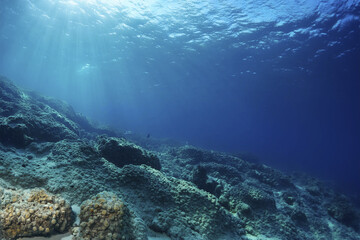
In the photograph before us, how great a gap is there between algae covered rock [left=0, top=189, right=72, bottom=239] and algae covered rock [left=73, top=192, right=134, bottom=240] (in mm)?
299

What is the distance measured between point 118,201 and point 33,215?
1.21 metres

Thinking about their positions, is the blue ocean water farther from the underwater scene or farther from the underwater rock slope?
the underwater rock slope

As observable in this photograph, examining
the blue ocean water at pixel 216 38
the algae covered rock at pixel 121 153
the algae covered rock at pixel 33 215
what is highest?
the blue ocean water at pixel 216 38

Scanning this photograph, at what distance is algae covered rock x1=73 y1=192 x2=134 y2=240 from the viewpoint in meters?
2.90

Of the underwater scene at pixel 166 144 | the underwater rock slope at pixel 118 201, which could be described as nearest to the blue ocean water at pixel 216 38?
the underwater scene at pixel 166 144

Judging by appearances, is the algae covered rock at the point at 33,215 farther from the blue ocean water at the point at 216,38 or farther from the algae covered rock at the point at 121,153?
the blue ocean water at the point at 216,38

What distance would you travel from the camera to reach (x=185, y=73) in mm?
38562

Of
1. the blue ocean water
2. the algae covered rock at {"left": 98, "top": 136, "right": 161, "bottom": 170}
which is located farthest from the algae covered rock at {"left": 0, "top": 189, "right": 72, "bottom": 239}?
the blue ocean water

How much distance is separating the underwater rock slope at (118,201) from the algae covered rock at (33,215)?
0.01 m

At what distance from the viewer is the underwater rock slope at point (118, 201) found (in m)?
3.01

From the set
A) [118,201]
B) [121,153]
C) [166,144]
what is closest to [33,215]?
[118,201]

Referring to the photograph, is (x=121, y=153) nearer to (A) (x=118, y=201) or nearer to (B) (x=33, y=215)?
(A) (x=118, y=201)

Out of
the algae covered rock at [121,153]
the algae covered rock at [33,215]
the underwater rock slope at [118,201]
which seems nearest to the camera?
the algae covered rock at [33,215]

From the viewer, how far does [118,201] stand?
3.23 m
